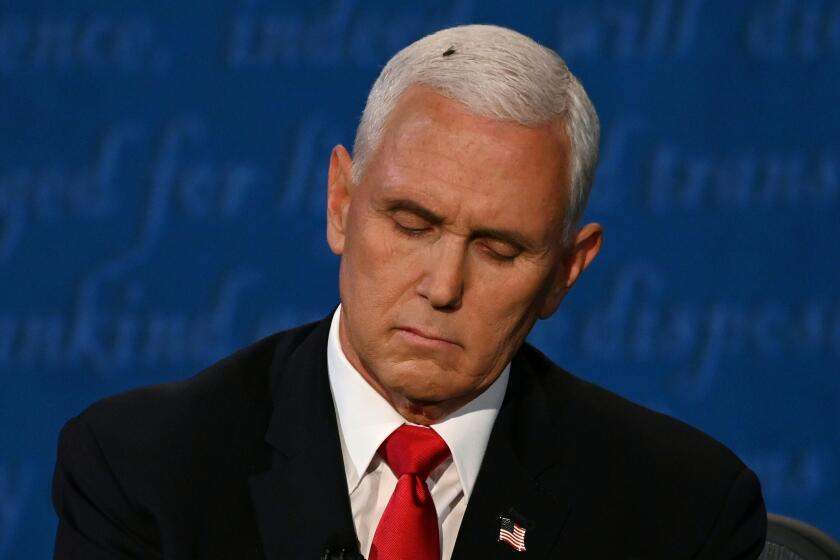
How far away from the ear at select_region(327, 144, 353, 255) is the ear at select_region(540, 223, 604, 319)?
1.00ft

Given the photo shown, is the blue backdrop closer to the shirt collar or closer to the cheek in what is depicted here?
the shirt collar

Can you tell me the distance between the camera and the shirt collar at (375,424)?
2.06 meters

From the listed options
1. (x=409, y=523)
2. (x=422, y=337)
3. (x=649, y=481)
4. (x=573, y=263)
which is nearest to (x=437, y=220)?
(x=422, y=337)

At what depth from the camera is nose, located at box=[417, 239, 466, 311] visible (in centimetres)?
188

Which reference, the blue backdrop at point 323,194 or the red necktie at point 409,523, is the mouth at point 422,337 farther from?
the blue backdrop at point 323,194

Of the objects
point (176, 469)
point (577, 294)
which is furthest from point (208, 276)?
point (176, 469)

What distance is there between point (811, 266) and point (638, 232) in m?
0.44

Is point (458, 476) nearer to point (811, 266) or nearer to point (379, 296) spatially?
point (379, 296)

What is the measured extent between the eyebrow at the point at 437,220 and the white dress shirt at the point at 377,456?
291 millimetres

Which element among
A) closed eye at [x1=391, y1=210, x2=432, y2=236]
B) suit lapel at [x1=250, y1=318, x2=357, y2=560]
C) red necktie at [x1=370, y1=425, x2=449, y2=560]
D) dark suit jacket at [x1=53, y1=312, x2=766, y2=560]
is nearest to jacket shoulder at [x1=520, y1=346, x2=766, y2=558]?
dark suit jacket at [x1=53, y1=312, x2=766, y2=560]

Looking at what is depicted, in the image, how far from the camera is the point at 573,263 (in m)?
2.12

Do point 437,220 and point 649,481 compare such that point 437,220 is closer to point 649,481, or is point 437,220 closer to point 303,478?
point 303,478

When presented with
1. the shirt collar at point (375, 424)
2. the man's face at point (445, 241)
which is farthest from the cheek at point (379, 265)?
the shirt collar at point (375, 424)

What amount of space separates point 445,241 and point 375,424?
0.31 m
